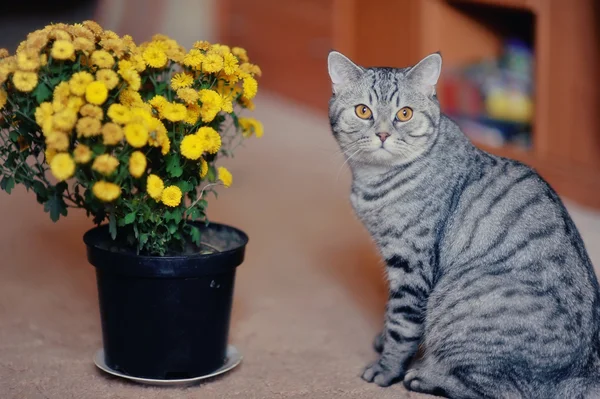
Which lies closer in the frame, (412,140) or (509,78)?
(412,140)

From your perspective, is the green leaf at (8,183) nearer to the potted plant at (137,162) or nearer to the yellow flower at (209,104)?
the potted plant at (137,162)

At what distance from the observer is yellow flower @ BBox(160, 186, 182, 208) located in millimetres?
1643

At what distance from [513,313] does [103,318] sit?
2.95 ft

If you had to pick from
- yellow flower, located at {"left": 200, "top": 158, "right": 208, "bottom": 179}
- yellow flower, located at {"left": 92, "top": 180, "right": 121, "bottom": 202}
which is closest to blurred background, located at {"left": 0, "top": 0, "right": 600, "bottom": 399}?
yellow flower, located at {"left": 200, "top": 158, "right": 208, "bottom": 179}

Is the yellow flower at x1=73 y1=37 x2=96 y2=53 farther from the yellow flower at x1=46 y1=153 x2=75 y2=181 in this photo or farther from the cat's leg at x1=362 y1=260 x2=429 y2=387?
the cat's leg at x1=362 y1=260 x2=429 y2=387

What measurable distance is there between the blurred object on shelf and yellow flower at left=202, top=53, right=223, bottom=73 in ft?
7.08

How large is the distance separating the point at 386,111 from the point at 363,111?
0.06 meters

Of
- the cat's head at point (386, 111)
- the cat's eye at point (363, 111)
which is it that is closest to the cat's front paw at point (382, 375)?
the cat's head at point (386, 111)

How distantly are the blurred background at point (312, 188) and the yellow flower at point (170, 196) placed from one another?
17.1 inches

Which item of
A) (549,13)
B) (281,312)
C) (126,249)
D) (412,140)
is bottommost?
(281,312)

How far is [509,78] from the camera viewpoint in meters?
3.66

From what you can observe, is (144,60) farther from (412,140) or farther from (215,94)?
(412,140)

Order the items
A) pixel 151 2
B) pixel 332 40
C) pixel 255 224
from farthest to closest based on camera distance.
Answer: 1. pixel 151 2
2. pixel 332 40
3. pixel 255 224

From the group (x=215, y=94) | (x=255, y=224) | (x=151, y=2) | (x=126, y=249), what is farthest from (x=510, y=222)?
(x=151, y=2)
